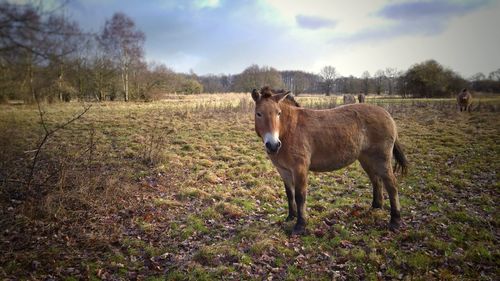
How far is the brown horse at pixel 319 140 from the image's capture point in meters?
5.27

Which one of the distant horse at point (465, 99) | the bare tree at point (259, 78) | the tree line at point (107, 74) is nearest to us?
the tree line at point (107, 74)

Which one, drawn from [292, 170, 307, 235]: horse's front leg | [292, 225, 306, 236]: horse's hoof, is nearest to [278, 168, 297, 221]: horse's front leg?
[292, 170, 307, 235]: horse's front leg

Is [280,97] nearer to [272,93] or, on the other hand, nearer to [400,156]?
[272,93]

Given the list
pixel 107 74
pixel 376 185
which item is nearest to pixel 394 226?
pixel 376 185

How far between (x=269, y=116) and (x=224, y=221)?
2635 millimetres

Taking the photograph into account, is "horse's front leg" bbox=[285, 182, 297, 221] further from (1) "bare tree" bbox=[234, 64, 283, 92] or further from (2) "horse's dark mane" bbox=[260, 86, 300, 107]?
(1) "bare tree" bbox=[234, 64, 283, 92]

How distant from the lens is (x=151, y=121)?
1714 centimetres

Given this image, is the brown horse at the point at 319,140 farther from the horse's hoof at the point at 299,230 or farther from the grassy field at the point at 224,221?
the grassy field at the point at 224,221

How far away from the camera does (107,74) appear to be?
85.3 ft

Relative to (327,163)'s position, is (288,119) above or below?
above

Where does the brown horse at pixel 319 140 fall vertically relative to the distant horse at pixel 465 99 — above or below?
→ below

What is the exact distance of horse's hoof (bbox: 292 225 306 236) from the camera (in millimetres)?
5370

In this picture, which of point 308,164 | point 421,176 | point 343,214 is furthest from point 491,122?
point 308,164

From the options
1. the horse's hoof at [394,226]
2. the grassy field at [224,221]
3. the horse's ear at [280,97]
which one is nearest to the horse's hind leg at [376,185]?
the grassy field at [224,221]
